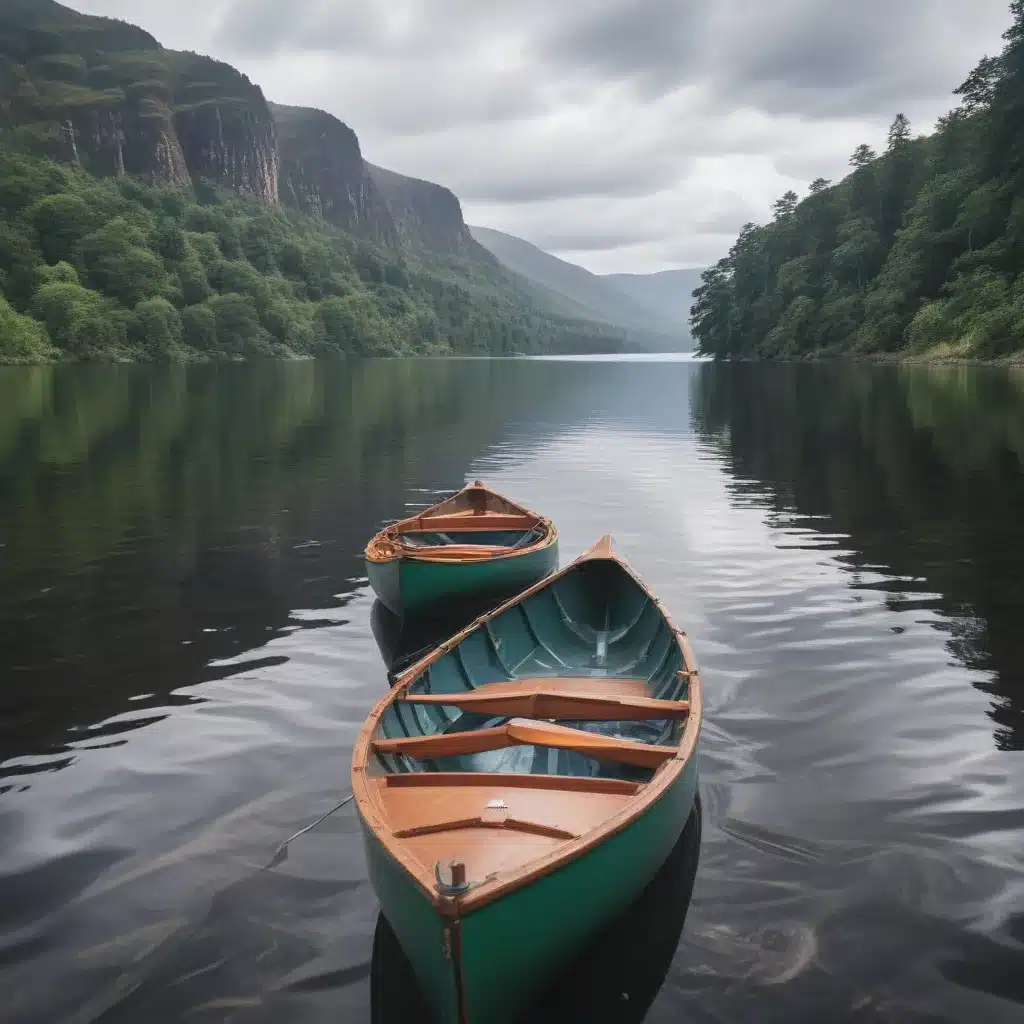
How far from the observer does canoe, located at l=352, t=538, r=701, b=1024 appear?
518cm

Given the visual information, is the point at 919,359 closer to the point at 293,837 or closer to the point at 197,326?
the point at 293,837

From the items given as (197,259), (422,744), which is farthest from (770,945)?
(197,259)

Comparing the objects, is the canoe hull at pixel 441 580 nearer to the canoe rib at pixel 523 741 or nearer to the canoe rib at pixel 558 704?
the canoe rib at pixel 558 704

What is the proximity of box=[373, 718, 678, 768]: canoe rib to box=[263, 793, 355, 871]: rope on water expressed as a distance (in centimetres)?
121

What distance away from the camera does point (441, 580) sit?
14.6 metres

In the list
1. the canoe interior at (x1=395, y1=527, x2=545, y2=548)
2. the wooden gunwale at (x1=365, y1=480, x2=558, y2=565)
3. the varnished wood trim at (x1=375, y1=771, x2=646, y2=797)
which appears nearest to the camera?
the varnished wood trim at (x1=375, y1=771, x2=646, y2=797)

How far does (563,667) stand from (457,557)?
4.45 meters

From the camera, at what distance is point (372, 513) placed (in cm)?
2380

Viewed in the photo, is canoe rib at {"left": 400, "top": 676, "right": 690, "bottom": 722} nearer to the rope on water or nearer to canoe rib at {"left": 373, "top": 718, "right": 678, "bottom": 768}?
canoe rib at {"left": 373, "top": 718, "right": 678, "bottom": 768}

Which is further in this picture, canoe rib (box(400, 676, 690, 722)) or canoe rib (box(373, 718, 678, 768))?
canoe rib (box(400, 676, 690, 722))

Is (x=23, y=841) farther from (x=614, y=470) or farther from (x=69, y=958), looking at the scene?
(x=614, y=470)

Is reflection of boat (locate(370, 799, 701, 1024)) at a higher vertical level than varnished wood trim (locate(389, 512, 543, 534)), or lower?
lower

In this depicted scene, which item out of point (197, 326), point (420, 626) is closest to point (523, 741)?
point (420, 626)

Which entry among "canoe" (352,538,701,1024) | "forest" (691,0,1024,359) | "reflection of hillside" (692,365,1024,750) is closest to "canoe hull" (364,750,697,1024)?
"canoe" (352,538,701,1024)
